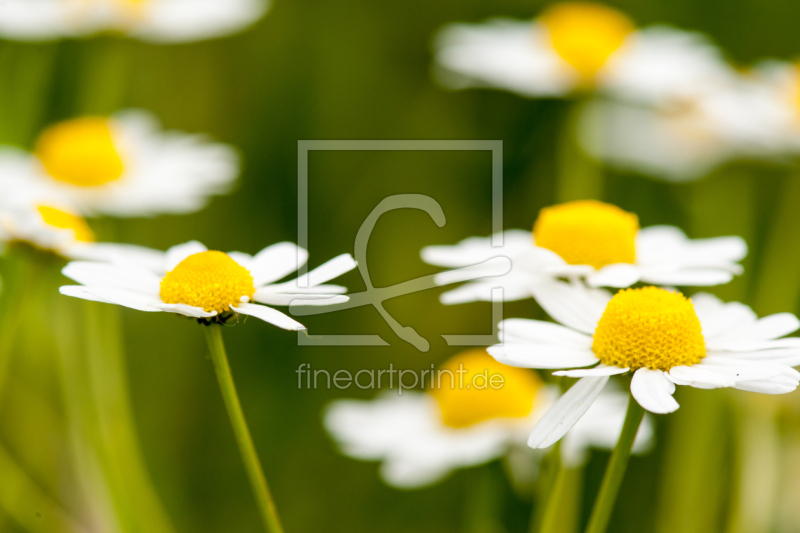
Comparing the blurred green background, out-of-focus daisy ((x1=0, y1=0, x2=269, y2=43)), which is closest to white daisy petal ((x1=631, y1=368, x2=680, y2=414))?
the blurred green background

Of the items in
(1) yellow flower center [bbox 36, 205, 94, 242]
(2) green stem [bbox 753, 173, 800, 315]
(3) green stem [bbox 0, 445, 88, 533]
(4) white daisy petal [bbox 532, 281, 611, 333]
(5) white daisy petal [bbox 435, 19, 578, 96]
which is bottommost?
(3) green stem [bbox 0, 445, 88, 533]

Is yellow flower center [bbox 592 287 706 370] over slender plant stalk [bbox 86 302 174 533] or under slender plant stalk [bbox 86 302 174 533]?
over

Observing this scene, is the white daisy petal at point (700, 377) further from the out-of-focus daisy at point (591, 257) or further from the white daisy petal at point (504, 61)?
the white daisy petal at point (504, 61)

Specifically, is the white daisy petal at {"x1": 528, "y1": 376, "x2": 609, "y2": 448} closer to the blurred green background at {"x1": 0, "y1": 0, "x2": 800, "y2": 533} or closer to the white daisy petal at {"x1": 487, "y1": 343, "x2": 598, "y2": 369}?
the white daisy petal at {"x1": 487, "y1": 343, "x2": 598, "y2": 369}

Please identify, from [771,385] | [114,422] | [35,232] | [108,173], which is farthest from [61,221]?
[771,385]

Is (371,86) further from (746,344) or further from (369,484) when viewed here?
(746,344)

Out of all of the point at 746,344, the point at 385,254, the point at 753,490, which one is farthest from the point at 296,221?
the point at 746,344

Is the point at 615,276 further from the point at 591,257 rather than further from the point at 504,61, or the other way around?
the point at 504,61
